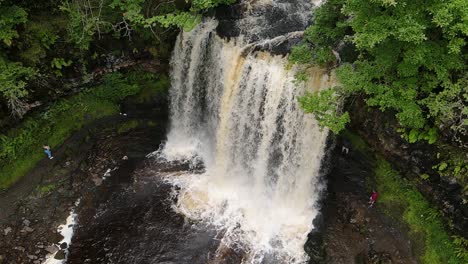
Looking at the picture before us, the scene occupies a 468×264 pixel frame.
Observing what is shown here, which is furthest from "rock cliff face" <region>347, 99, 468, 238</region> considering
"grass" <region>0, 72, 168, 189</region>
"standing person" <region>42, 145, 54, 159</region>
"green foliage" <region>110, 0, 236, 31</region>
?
"standing person" <region>42, 145, 54, 159</region>

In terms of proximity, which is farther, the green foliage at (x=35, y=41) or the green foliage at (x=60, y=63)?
the green foliage at (x=60, y=63)

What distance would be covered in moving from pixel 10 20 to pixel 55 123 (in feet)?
17.0

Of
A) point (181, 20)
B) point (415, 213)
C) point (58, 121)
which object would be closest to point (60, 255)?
point (58, 121)

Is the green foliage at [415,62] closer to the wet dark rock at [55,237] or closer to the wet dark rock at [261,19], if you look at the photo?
the wet dark rock at [261,19]

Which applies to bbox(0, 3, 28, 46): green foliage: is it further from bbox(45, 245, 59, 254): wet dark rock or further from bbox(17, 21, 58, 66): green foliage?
bbox(45, 245, 59, 254): wet dark rock

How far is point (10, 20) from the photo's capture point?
15.5 m

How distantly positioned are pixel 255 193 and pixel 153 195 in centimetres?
467

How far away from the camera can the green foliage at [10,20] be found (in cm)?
1534

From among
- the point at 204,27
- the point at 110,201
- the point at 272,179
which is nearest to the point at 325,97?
the point at 272,179

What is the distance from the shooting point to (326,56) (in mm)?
13375

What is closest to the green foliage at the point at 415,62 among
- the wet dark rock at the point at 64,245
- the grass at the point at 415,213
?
the grass at the point at 415,213

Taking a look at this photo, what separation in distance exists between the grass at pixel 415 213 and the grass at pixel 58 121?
1194 cm

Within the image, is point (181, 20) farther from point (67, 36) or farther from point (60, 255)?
point (60, 255)

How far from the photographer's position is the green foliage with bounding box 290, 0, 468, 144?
388 inches
